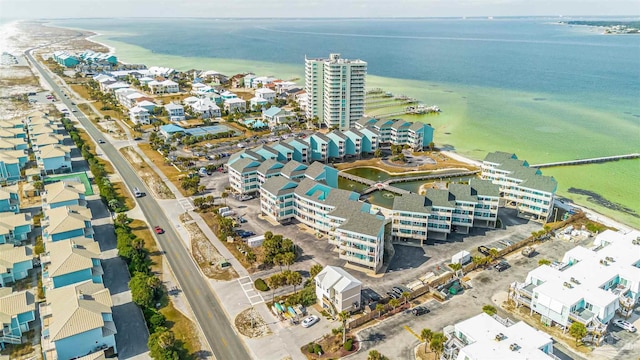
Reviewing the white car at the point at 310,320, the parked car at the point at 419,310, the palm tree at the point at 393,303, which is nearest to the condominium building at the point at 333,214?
the palm tree at the point at 393,303

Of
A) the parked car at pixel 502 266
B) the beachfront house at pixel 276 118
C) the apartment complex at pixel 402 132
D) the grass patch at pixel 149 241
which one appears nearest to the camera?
the parked car at pixel 502 266

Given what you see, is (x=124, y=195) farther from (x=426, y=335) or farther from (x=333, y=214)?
(x=426, y=335)

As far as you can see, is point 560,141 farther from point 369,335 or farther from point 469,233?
point 369,335

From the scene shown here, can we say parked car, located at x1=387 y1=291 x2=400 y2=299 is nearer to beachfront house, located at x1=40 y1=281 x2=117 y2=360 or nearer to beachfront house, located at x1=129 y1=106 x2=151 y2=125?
beachfront house, located at x1=40 y1=281 x2=117 y2=360

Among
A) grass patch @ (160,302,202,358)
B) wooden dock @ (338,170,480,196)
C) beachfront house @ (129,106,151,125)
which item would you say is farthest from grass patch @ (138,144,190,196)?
grass patch @ (160,302,202,358)

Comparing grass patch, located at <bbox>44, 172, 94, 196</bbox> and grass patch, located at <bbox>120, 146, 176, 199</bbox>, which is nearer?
grass patch, located at <bbox>44, 172, 94, 196</bbox>

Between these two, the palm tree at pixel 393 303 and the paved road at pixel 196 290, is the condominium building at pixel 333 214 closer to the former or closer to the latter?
the palm tree at pixel 393 303
